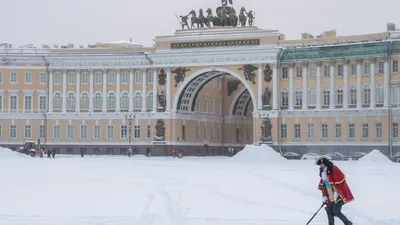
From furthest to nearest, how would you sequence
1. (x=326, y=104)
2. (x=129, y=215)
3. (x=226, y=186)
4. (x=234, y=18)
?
(x=234, y=18), (x=326, y=104), (x=226, y=186), (x=129, y=215)

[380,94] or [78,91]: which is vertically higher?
[78,91]

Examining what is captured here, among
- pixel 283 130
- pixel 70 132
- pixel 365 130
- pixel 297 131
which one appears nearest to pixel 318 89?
pixel 297 131

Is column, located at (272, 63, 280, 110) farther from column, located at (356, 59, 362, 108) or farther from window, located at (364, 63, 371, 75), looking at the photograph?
window, located at (364, 63, 371, 75)

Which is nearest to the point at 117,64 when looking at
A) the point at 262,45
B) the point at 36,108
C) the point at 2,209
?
the point at 36,108

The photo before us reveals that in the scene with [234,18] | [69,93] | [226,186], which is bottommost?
[226,186]

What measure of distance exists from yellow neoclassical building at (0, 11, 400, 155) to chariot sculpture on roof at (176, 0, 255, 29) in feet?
3.71

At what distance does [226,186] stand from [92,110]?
5385 centimetres

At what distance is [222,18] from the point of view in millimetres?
80562

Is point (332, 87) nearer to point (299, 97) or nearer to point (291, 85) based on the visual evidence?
point (299, 97)

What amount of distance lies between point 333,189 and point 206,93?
70.0 metres

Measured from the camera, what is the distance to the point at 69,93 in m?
85.1

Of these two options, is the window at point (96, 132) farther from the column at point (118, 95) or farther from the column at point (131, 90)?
the column at point (131, 90)

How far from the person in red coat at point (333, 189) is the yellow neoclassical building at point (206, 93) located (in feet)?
178

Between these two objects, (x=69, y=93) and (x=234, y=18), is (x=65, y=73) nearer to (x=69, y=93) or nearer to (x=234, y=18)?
(x=69, y=93)
